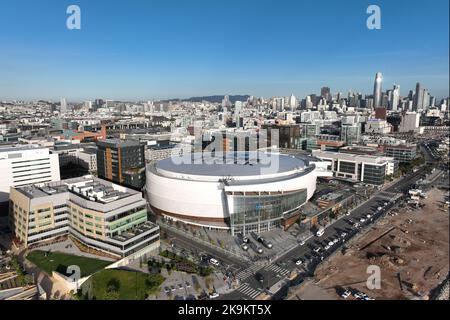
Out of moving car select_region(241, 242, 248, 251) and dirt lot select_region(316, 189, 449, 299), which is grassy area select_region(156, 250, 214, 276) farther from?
dirt lot select_region(316, 189, 449, 299)

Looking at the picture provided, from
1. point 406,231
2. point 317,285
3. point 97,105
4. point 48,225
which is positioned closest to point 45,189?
point 48,225

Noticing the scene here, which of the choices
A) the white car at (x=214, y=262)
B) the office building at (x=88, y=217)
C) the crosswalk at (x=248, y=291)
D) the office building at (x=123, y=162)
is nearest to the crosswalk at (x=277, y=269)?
the crosswalk at (x=248, y=291)

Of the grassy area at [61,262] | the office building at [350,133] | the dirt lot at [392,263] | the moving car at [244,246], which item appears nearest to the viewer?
the dirt lot at [392,263]

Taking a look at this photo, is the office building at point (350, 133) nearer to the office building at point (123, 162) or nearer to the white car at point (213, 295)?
the office building at point (123, 162)

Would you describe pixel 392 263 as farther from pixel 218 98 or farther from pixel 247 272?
pixel 218 98

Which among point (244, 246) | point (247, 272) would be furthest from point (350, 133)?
point (247, 272)

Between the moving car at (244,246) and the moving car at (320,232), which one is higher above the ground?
the moving car at (320,232)

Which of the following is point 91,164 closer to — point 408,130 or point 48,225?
point 48,225
